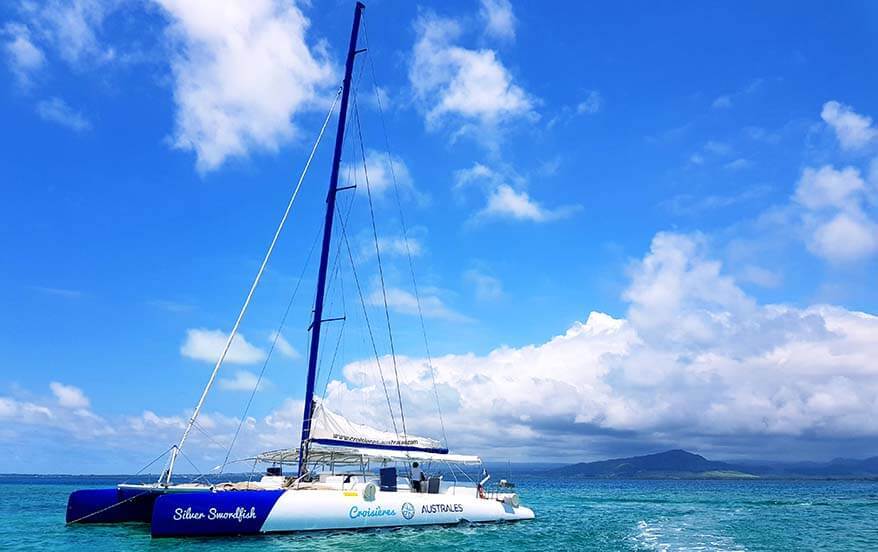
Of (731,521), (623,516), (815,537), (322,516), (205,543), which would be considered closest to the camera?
(205,543)

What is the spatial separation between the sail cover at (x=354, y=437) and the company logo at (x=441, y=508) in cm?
296

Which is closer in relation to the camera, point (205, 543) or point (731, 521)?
point (205, 543)

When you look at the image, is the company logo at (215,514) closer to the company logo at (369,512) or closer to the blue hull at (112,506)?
the company logo at (369,512)

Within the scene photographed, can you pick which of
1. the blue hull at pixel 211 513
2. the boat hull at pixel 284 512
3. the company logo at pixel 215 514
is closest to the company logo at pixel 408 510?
the boat hull at pixel 284 512

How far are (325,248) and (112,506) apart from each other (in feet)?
44.9

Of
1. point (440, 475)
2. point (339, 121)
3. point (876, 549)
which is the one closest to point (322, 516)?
point (440, 475)

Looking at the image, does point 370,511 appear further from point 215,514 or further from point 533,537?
point 533,537

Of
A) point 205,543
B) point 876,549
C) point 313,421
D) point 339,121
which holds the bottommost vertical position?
point 876,549

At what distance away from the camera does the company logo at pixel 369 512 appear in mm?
24031

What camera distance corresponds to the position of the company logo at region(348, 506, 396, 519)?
2403 cm

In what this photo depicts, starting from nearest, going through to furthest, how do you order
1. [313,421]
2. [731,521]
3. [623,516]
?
[313,421] < [731,521] < [623,516]

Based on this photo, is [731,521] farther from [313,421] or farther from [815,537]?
[313,421]

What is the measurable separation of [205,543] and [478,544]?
9608 millimetres

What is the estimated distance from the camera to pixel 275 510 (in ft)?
73.8
